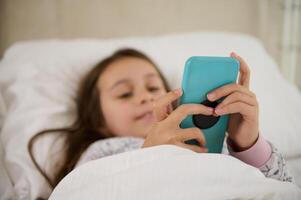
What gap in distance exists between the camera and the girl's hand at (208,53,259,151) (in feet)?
1.77

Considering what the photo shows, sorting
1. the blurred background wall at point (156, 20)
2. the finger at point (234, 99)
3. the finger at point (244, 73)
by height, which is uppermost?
the blurred background wall at point (156, 20)

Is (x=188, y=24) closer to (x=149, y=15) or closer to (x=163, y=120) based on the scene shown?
(x=149, y=15)

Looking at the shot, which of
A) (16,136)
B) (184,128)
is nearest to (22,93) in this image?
(16,136)

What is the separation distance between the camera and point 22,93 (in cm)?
88

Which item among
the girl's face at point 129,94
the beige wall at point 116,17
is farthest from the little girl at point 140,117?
the beige wall at point 116,17

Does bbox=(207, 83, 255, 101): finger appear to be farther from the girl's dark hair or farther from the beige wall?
the beige wall

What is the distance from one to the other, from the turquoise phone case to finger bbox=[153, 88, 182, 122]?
0.01 meters

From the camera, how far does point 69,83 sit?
97 centimetres

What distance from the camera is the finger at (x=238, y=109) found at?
541 millimetres

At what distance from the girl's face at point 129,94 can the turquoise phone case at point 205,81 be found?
24 centimetres

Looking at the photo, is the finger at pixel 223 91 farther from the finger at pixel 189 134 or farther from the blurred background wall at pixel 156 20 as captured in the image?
the blurred background wall at pixel 156 20

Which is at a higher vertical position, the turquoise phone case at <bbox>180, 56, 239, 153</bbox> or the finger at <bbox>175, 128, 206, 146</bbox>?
the turquoise phone case at <bbox>180, 56, 239, 153</bbox>

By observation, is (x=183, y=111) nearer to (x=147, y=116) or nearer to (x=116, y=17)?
(x=147, y=116)

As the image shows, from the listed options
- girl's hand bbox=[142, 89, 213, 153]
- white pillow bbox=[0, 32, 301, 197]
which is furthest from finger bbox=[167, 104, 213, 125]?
white pillow bbox=[0, 32, 301, 197]
